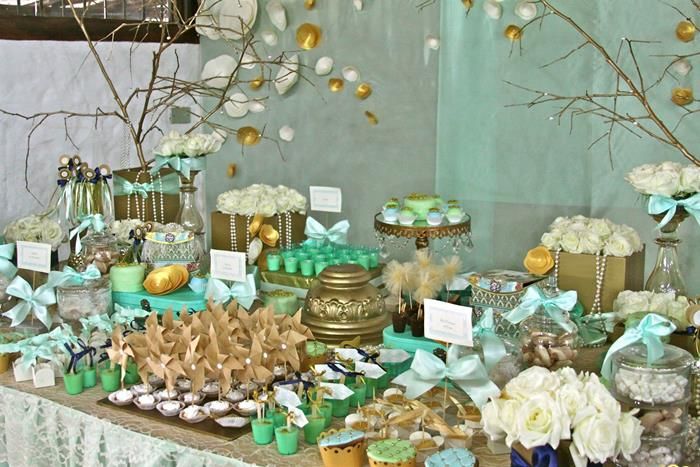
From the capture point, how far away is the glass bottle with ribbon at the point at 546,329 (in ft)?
6.52

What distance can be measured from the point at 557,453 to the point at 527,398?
0.11 metres

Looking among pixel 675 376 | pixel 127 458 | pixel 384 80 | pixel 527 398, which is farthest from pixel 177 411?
pixel 384 80

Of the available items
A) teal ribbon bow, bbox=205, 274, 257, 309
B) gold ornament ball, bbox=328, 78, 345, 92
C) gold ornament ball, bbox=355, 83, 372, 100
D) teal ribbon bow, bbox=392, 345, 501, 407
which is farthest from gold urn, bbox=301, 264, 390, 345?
gold ornament ball, bbox=328, 78, 345, 92

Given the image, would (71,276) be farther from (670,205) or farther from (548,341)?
(670,205)

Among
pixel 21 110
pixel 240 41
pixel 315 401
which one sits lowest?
pixel 315 401

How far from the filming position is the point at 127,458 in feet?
6.29

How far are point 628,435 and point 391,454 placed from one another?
0.43m

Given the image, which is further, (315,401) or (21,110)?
(21,110)

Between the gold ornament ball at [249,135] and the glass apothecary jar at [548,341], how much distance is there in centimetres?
259

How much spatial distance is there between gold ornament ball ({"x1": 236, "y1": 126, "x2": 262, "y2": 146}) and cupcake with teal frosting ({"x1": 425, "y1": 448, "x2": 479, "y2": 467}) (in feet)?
9.55

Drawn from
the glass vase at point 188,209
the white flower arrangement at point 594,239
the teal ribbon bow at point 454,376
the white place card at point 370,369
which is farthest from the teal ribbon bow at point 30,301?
the white flower arrangement at point 594,239

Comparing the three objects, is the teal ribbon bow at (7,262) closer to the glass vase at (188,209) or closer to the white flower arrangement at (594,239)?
the glass vase at (188,209)

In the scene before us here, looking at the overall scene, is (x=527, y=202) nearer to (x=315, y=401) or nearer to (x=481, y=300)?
(x=481, y=300)

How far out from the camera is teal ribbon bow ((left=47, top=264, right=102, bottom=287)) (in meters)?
2.53
